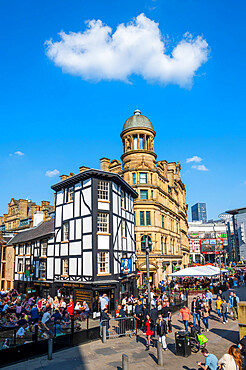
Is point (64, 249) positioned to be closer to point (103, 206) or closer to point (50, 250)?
point (50, 250)

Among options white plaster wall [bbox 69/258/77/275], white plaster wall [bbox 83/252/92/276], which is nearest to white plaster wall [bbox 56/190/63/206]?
white plaster wall [bbox 69/258/77/275]

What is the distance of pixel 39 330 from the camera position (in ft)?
42.1

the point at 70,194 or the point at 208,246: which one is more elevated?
the point at 70,194

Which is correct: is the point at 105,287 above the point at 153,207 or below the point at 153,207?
below

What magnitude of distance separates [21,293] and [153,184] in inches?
793

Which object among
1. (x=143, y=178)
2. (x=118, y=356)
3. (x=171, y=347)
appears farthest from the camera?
(x=143, y=178)

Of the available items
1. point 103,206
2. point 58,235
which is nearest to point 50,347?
point 103,206

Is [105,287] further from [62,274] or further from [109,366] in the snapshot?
[109,366]

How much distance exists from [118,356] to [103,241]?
11.0 m

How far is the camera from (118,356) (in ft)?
39.2

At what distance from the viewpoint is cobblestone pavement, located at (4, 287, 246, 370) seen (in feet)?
35.8

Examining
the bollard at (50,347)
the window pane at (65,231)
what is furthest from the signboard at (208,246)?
the bollard at (50,347)

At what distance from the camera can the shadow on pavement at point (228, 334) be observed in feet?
45.9

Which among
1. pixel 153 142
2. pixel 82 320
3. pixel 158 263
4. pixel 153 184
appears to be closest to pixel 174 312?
pixel 82 320
